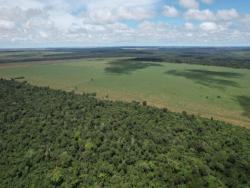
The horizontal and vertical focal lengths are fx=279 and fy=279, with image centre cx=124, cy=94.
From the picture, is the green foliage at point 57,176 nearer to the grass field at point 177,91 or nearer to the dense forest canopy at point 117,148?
the dense forest canopy at point 117,148

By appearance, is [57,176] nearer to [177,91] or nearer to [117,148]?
[117,148]

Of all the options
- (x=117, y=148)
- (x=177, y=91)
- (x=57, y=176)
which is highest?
(x=177, y=91)

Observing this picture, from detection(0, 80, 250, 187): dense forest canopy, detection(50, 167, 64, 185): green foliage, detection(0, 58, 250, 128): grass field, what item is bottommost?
detection(50, 167, 64, 185): green foliage

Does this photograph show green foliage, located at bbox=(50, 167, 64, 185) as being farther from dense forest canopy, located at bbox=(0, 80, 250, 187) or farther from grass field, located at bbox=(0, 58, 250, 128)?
grass field, located at bbox=(0, 58, 250, 128)

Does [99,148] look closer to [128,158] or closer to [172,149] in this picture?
[128,158]

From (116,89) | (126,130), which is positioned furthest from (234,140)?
(116,89)

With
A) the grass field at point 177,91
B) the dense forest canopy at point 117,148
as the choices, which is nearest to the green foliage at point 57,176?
the dense forest canopy at point 117,148

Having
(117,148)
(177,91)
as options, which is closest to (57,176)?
(117,148)

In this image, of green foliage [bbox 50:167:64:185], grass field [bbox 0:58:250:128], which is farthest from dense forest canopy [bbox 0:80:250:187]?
grass field [bbox 0:58:250:128]
